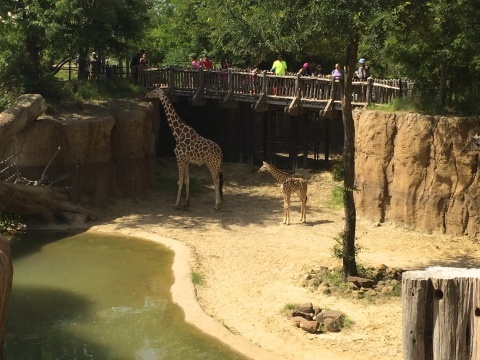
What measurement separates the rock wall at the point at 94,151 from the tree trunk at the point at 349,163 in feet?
30.3

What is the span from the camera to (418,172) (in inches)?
764

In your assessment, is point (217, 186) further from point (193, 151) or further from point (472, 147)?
point (472, 147)

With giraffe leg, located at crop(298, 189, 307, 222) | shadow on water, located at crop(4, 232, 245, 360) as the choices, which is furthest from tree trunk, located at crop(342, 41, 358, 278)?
giraffe leg, located at crop(298, 189, 307, 222)

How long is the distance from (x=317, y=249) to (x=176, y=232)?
13.4 ft

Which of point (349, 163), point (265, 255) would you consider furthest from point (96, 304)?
point (349, 163)

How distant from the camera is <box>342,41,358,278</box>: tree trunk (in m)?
15.8

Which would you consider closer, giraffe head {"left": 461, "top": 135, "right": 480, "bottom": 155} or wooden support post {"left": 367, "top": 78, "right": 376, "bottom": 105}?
giraffe head {"left": 461, "top": 135, "right": 480, "bottom": 155}

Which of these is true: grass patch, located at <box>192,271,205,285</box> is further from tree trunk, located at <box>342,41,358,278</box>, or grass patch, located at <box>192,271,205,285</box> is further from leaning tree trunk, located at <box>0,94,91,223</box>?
leaning tree trunk, located at <box>0,94,91,223</box>

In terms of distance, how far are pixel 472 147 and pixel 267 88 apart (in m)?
8.96

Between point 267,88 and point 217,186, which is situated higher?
point 267,88

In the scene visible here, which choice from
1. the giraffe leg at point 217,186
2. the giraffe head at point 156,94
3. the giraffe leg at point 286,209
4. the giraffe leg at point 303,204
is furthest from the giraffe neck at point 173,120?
the giraffe leg at point 303,204

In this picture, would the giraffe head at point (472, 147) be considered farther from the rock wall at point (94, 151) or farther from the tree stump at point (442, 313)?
the tree stump at point (442, 313)

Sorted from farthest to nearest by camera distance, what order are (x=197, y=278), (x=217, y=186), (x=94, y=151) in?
1. (x=217, y=186)
2. (x=94, y=151)
3. (x=197, y=278)

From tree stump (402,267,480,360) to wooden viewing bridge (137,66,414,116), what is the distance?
59.0ft
